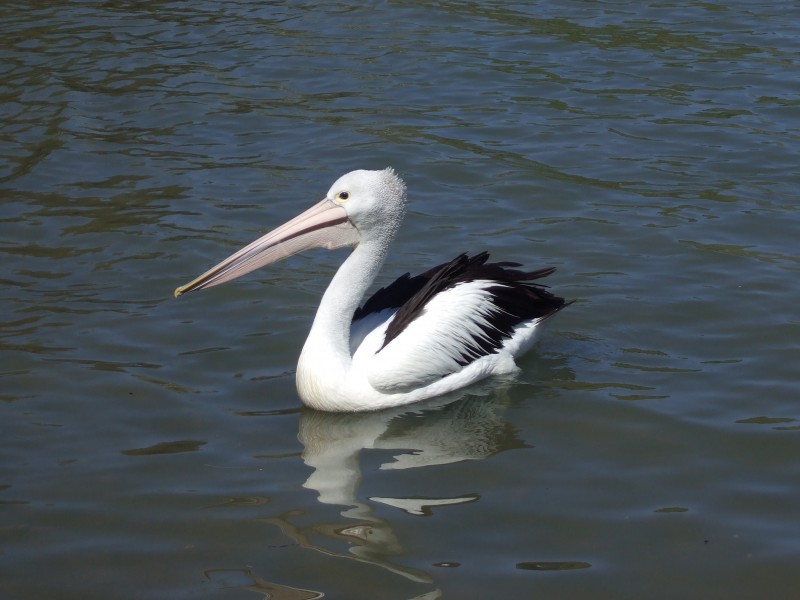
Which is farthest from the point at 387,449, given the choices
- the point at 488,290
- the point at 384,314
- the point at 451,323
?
the point at 488,290

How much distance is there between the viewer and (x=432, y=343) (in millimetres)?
4984

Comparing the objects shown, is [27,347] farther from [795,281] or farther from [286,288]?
[795,281]

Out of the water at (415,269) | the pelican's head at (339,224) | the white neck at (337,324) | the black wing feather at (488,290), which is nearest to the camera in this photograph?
the water at (415,269)

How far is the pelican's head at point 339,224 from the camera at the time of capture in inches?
197

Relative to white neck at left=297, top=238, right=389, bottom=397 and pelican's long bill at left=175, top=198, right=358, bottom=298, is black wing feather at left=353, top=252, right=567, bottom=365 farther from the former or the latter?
pelican's long bill at left=175, top=198, right=358, bottom=298

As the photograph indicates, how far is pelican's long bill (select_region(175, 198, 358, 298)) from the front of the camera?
5.02 metres

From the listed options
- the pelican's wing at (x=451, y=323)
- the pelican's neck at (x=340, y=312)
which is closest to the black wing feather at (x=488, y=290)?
the pelican's wing at (x=451, y=323)

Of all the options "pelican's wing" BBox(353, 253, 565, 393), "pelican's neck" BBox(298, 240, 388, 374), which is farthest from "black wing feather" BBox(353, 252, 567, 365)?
"pelican's neck" BBox(298, 240, 388, 374)

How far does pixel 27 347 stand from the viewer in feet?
17.6

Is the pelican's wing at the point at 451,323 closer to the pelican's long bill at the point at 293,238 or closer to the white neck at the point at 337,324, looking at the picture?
the white neck at the point at 337,324

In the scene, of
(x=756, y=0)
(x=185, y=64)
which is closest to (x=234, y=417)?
(x=185, y=64)

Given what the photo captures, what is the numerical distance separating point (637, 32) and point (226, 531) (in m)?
7.40

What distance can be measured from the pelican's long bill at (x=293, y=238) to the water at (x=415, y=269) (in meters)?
0.52

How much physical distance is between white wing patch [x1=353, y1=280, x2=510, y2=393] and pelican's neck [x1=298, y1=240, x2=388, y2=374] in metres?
0.11
